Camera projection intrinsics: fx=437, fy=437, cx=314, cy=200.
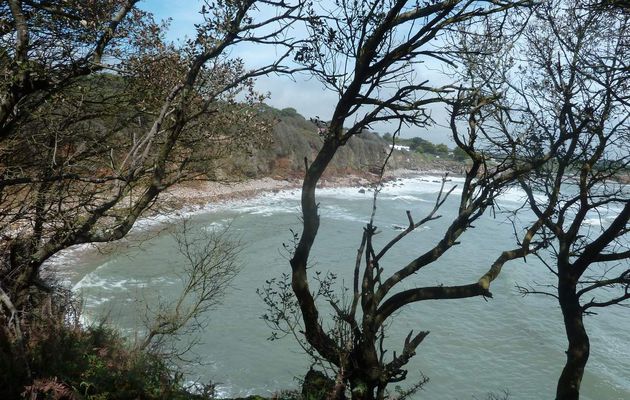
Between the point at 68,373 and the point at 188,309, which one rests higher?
the point at 68,373

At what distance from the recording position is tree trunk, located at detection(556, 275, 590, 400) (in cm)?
595

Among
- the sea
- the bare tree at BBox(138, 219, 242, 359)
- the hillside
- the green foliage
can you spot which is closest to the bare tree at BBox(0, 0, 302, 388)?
the green foliage

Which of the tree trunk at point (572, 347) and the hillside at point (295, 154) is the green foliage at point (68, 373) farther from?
the hillside at point (295, 154)

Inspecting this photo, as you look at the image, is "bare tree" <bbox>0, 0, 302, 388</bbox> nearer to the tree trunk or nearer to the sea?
the sea

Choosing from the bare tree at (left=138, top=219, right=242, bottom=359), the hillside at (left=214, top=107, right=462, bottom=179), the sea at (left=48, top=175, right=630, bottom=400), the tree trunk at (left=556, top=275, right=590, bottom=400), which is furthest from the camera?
the hillside at (left=214, top=107, right=462, bottom=179)

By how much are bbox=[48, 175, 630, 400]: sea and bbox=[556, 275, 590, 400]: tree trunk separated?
4.43 feet

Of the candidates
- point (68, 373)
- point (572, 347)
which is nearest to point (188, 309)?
point (68, 373)

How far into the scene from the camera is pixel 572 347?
6125 mm

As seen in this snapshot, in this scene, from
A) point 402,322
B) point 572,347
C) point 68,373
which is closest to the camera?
point 68,373

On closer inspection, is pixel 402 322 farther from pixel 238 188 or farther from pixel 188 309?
pixel 238 188

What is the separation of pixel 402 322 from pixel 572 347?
874 cm

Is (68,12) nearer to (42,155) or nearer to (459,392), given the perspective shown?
(42,155)

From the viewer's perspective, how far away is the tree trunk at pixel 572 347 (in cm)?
595

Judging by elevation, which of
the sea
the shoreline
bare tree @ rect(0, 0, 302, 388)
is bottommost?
the sea
